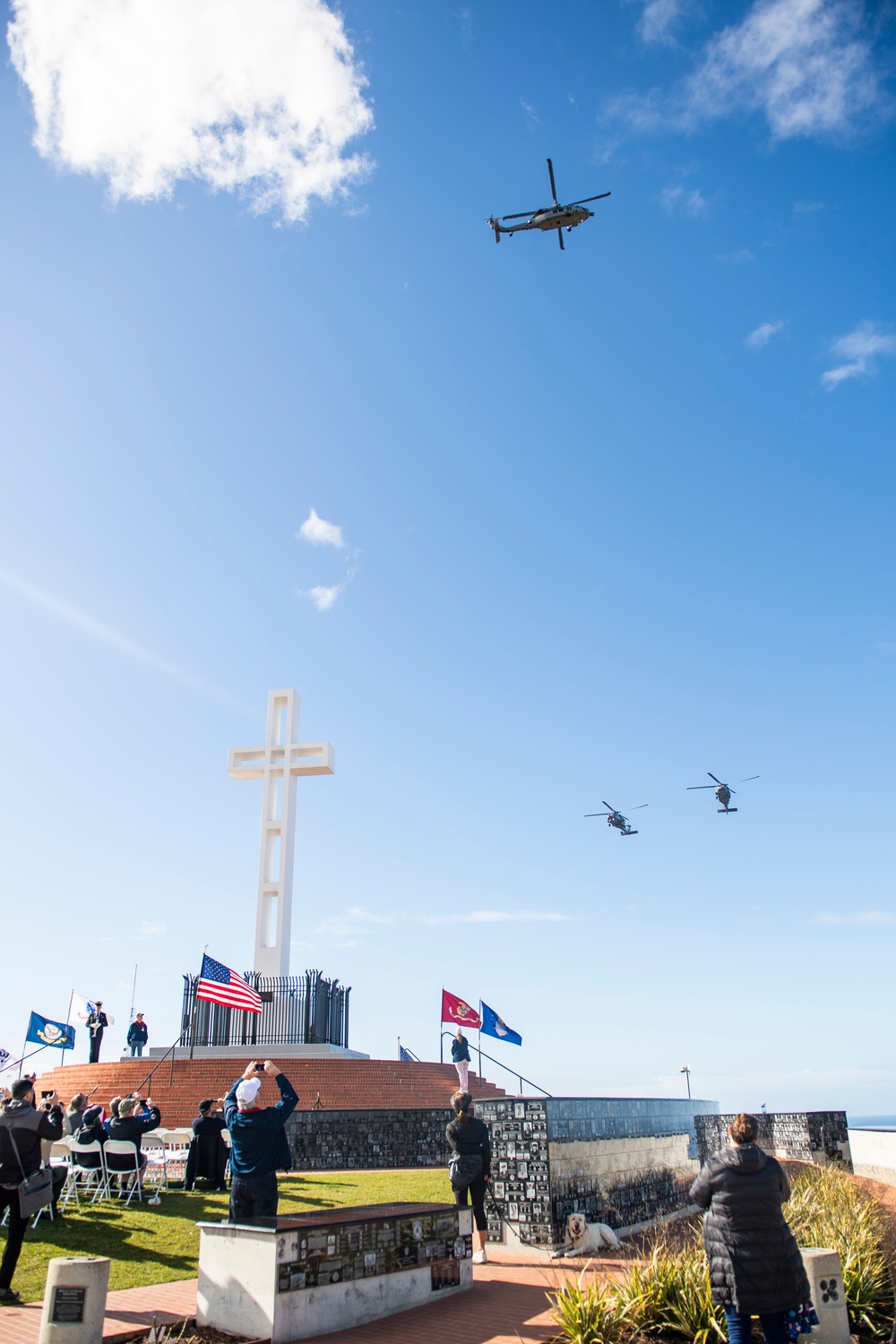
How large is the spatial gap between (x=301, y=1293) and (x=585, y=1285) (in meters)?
1.99

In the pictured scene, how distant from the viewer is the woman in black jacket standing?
898cm

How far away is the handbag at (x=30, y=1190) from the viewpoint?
7254mm

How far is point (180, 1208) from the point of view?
429 inches

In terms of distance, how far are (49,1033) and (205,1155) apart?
10286mm

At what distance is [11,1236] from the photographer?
717 centimetres

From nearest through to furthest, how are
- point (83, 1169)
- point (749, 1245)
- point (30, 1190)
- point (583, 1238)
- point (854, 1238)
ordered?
point (749, 1245) < point (30, 1190) < point (854, 1238) < point (583, 1238) < point (83, 1169)

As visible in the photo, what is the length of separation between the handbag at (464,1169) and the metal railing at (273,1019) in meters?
13.6

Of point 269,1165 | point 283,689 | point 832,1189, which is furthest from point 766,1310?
point 283,689

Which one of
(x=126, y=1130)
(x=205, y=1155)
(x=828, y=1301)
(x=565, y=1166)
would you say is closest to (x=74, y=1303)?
(x=828, y=1301)

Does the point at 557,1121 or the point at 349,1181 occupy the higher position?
the point at 557,1121

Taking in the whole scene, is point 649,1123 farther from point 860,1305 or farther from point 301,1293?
point 301,1293

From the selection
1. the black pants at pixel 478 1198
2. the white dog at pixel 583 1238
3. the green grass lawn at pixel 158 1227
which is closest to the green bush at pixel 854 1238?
the white dog at pixel 583 1238

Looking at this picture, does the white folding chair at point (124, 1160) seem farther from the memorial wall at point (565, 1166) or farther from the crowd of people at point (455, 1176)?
the memorial wall at point (565, 1166)

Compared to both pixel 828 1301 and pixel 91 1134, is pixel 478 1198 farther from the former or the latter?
pixel 91 1134
